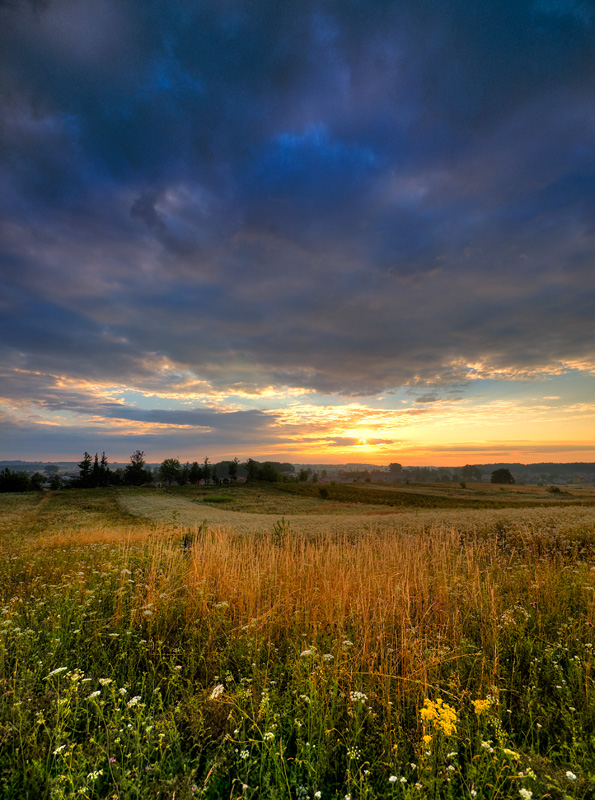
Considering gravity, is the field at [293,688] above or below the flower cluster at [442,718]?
below

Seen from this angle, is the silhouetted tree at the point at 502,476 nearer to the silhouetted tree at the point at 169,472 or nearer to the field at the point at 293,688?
the silhouetted tree at the point at 169,472

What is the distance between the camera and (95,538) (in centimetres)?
1590

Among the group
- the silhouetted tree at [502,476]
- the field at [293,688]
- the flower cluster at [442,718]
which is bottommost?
the silhouetted tree at [502,476]

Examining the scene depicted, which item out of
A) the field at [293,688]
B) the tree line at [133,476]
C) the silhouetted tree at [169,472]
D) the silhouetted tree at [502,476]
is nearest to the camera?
the field at [293,688]

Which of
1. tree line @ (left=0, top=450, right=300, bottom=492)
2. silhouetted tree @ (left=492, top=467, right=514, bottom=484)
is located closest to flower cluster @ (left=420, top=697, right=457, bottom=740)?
tree line @ (left=0, top=450, right=300, bottom=492)

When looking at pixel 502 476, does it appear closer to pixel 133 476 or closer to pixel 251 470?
pixel 251 470

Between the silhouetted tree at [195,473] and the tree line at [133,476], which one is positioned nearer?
the tree line at [133,476]

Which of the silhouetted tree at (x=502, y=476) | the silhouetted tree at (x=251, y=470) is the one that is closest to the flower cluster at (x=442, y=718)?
the silhouetted tree at (x=251, y=470)

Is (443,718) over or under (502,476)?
over

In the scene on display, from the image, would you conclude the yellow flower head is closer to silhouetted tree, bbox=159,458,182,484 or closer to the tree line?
the tree line

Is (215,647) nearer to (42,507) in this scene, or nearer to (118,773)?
(118,773)

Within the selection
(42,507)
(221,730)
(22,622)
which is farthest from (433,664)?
(42,507)

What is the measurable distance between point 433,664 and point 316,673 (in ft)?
4.89

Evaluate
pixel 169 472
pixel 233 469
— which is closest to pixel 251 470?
pixel 233 469
